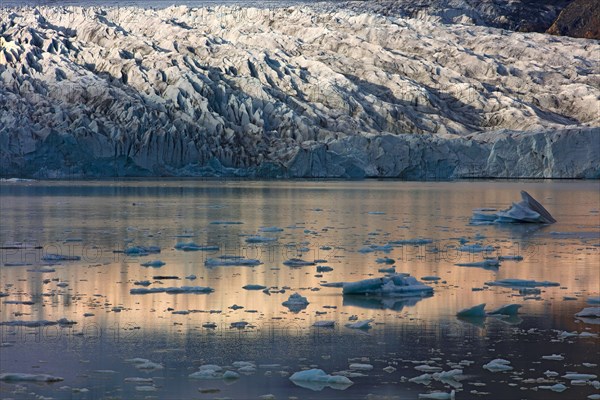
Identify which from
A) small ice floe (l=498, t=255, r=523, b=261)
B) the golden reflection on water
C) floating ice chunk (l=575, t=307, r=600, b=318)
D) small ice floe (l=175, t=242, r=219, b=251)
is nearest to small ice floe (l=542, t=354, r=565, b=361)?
the golden reflection on water

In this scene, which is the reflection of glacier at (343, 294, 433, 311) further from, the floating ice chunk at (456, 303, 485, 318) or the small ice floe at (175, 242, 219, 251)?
the small ice floe at (175, 242, 219, 251)

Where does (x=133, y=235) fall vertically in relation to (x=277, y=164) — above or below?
below

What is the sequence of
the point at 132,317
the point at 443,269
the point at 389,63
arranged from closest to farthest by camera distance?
the point at 132,317 < the point at 443,269 < the point at 389,63

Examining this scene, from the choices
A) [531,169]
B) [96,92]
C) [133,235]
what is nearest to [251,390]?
[133,235]

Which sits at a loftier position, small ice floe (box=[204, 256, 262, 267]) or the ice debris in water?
small ice floe (box=[204, 256, 262, 267])

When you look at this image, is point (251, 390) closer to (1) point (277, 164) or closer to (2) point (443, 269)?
(2) point (443, 269)

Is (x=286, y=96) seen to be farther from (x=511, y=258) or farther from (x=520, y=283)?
(x=520, y=283)

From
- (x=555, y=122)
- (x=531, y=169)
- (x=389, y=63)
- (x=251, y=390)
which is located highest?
(x=389, y=63)
